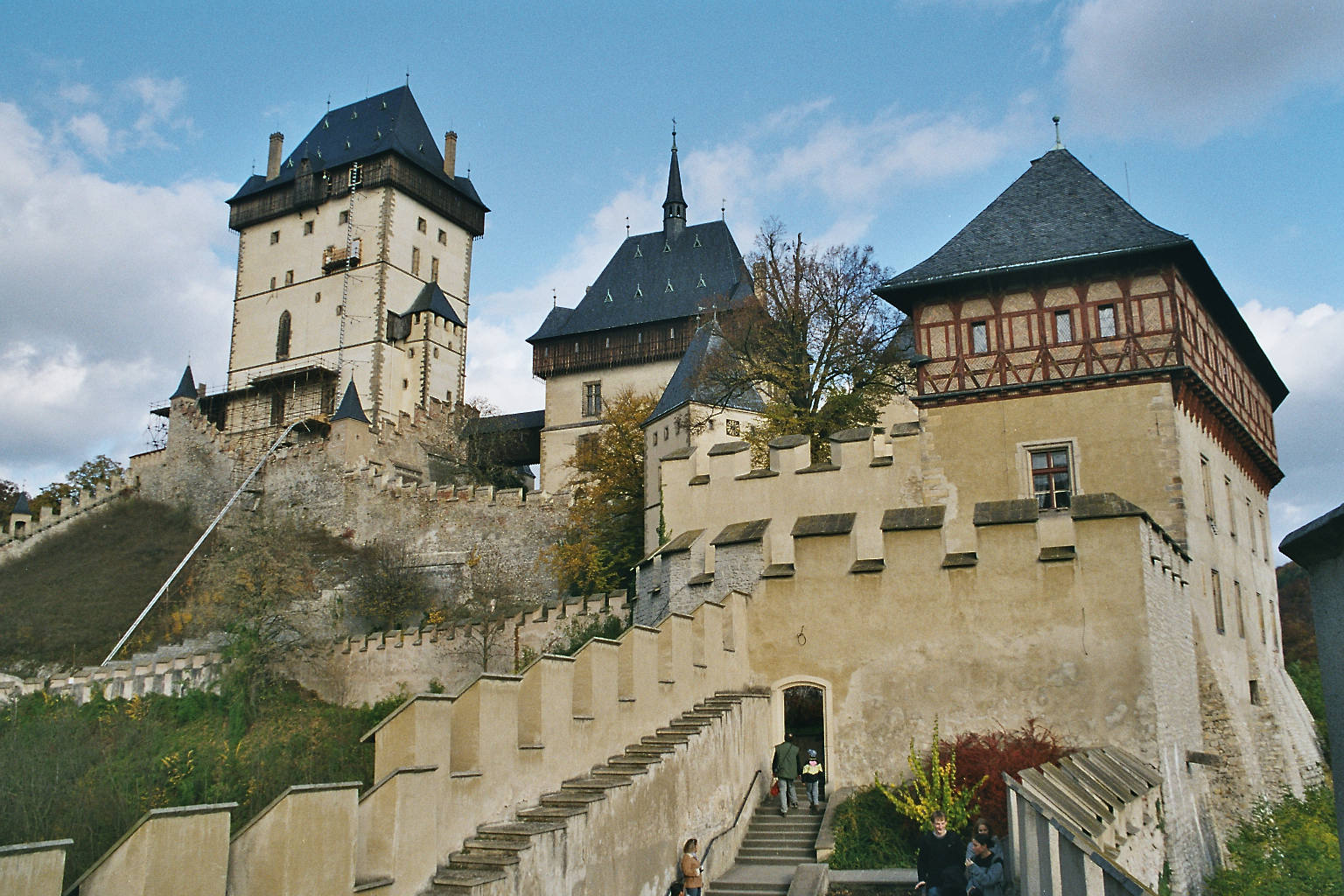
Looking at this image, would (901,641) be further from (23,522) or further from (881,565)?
(23,522)

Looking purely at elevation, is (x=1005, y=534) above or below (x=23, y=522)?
below

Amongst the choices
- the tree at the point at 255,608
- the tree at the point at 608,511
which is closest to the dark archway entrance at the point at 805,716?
the tree at the point at 608,511

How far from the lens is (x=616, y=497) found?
113 feet

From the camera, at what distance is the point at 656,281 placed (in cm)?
4634

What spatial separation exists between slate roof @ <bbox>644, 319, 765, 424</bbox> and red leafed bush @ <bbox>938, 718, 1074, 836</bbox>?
14930 millimetres

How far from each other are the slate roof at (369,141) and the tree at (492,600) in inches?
1011

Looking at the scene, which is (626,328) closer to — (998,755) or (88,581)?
(88,581)

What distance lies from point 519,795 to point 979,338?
13266mm

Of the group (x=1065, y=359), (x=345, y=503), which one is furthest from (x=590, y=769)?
(x=345, y=503)

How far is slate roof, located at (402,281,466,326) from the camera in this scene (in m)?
52.2

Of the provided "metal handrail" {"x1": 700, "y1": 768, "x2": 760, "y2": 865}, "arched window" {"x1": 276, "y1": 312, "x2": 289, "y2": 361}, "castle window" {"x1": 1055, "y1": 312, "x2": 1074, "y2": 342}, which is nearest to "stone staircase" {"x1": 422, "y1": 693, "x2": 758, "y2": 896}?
"metal handrail" {"x1": 700, "y1": 768, "x2": 760, "y2": 865}

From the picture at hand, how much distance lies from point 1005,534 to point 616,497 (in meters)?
19.8

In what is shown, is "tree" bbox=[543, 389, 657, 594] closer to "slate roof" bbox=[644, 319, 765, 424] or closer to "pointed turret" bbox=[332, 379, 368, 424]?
"slate roof" bbox=[644, 319, 765, 424]

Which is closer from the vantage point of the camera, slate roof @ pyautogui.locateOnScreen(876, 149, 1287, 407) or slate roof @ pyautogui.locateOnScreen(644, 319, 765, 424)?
slate roof @ pyautogui.locateOnScreen(876, 149, 1287, 407)
